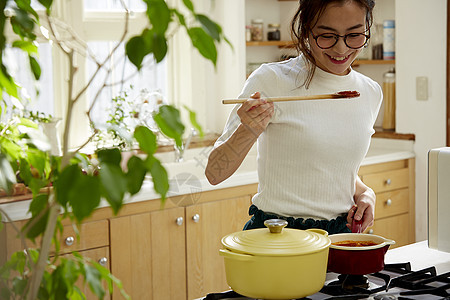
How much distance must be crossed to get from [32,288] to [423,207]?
10.2 feet

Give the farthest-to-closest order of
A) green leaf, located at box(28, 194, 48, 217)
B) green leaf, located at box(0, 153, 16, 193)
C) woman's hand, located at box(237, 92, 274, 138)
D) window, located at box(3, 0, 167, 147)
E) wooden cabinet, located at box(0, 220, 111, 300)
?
window, located at box(3, 0, 167, 147) < wooden cabinet, located at box(0, 220, 111, 300) < woman's hand, located at box(237, 92, 274, 138) < green leaf, located at box(28, 194, 48, 217) < green leaf, located at box(0, 153, 16, 193)

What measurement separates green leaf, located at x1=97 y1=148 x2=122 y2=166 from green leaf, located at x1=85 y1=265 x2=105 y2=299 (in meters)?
0.16

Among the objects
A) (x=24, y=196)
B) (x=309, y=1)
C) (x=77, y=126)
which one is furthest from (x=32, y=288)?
(x=77, y=126)

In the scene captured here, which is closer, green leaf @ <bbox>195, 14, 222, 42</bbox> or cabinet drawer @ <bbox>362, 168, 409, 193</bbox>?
green leaf @ <bbox>195, 14, 222, 42</bbox>

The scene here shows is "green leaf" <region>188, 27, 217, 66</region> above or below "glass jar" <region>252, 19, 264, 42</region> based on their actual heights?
below

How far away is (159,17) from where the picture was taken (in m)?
0.76

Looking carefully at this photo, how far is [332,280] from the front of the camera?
1435mm

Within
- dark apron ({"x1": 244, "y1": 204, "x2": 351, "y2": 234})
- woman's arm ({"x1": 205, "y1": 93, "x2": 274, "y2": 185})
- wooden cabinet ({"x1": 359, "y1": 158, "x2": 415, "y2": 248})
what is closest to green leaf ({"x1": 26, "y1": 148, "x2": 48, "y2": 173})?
woman's arm ({"x1": 205, "y1": 93, "x2": 274, "y2": 185})

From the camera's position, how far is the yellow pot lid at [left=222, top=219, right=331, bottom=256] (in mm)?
1186

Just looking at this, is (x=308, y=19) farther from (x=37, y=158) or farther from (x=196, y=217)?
(x=196, y=217)

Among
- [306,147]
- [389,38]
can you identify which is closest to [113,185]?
[306,147]

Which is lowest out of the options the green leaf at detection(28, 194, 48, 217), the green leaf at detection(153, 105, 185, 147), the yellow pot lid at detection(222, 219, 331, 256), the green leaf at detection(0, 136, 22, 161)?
Answer: the yellow pot lid at detection(222, 219, 331, 256)

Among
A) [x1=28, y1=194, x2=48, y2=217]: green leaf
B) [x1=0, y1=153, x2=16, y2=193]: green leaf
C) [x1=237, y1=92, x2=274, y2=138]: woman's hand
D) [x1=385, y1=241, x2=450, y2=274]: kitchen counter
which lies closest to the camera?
[x1=0, y1=153, x2=16, y2=193]: green leaf

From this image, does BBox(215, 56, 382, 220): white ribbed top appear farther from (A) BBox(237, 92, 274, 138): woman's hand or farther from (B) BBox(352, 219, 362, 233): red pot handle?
(A) BBox(237, 92, 274, 138): woman's hand
